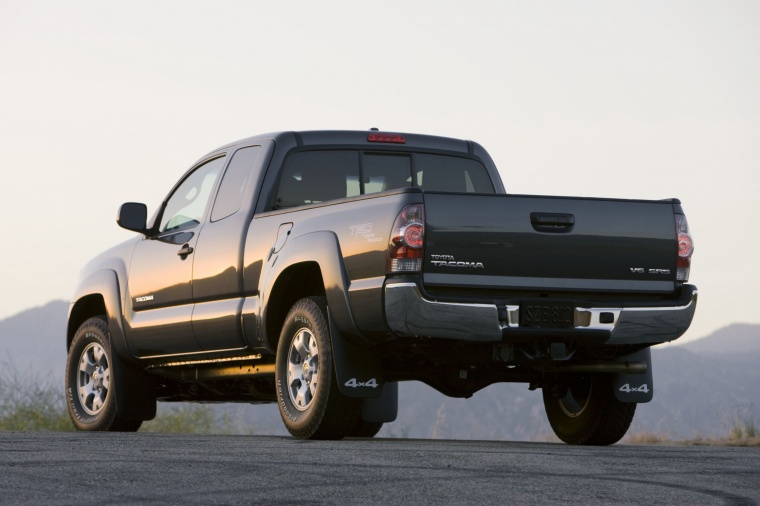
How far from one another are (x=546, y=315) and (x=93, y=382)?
4.90m

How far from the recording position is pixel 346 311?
8.27 m

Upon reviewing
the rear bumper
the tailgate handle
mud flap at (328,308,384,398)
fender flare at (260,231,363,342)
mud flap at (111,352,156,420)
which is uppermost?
the tailgate handle

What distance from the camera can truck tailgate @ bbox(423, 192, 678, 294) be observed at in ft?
25.9

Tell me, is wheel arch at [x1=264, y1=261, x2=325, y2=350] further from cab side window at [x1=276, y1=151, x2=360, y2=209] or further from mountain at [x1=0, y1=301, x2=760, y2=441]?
mountain at [x1=0, y1=301, x2=760, y2=441]

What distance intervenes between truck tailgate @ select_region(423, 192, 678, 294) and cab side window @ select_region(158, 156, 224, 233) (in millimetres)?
2912

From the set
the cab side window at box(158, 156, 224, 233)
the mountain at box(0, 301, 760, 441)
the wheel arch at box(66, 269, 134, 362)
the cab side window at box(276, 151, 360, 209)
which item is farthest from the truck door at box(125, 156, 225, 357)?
the mountain at box(0, 301, 760, 441)

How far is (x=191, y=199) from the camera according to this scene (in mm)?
10672

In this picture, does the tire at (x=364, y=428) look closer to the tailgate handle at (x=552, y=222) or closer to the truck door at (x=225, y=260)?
the truck door at (x=225, y=260)

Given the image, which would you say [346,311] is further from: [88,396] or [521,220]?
[88,396]

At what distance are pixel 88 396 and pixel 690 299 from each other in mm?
5412

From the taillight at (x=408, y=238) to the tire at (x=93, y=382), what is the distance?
4.04 m

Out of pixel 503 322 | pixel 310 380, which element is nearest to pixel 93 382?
pixel 310 380

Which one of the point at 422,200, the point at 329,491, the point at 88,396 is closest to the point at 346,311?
the point at 422,200

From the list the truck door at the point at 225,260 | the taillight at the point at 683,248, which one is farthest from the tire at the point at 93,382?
the taillight at the point at 683,248
